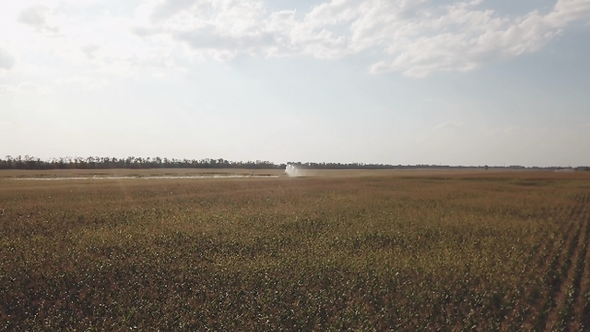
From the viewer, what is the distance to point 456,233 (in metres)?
30.3

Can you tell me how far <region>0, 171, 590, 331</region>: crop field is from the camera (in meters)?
15.6

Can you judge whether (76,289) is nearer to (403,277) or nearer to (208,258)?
(208,258)

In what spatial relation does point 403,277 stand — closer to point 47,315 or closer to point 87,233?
point 47,315

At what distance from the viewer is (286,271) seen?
2039cm

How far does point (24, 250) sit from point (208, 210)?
1797 centimetres

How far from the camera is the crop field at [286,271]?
15625mm

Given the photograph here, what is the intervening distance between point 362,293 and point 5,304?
16499 mm

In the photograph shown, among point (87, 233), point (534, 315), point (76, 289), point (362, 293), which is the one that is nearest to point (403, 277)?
point (362, 293)

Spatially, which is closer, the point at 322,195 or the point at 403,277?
the point at 403,277

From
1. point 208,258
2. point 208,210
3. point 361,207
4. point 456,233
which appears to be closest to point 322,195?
point 361,207

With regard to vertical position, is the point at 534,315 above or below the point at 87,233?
below

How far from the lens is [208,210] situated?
38.6 metres

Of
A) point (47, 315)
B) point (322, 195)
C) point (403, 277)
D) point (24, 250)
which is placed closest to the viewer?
point (47, 315)

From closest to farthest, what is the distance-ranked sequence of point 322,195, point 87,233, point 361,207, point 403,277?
1. point 403,277
2. point 87,233
3. point 361,207
4. point 322,195
